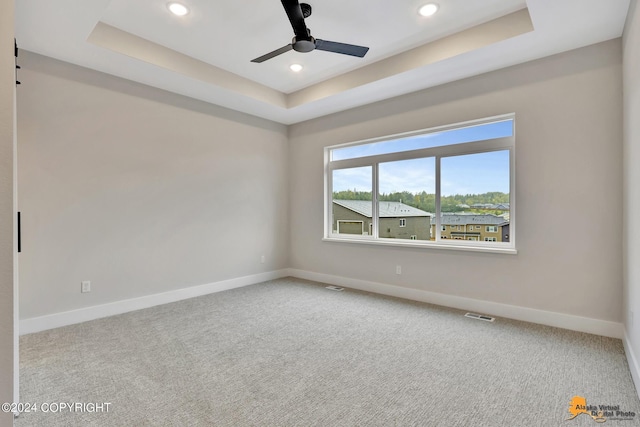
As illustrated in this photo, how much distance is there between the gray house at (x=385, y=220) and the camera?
4.18 metres

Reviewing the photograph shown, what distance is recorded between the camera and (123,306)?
3.53 meters

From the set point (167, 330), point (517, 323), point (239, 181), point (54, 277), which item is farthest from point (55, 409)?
point (517, 323)

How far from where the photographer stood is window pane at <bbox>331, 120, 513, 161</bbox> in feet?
11.5

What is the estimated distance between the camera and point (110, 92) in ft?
11.3

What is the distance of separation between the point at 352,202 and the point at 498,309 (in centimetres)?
246

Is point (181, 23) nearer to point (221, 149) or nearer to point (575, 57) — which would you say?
point (221, 149)

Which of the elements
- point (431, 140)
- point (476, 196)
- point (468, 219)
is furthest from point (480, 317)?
point (431, 140)

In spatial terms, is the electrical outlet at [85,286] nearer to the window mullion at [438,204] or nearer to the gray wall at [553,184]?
the gray wall at [553,184]

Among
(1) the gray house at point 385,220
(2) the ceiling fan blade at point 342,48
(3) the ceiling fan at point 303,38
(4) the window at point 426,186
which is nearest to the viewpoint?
(3) the ceiling fan at point 303,38

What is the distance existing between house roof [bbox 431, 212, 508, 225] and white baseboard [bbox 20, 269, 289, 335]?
2.96 metres

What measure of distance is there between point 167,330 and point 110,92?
2.69m

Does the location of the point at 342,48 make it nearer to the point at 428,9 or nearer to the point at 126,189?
the point at 428,9

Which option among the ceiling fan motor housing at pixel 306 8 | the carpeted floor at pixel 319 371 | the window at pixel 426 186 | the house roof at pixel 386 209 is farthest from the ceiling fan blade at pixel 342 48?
the carpeted floor at pixel 319 371

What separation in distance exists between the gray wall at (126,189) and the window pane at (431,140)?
1.48m
